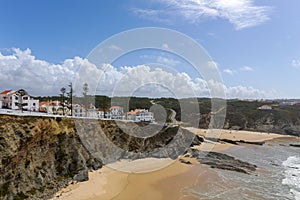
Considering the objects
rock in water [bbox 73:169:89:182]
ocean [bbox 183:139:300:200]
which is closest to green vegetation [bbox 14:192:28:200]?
rock in water [bbox 73:169:89:182]

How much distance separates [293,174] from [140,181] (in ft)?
53.7

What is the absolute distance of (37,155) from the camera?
51.2 feet

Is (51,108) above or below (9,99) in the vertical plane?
below

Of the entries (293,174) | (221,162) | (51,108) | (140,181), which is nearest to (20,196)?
(140,181)

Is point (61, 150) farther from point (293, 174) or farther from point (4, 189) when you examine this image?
point (293, 174)

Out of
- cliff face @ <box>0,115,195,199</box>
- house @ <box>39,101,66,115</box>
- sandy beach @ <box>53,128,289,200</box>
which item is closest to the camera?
cliff face @ <box>0,115,195,199</box>

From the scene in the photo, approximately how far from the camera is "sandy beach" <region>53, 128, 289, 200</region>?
16156 mm

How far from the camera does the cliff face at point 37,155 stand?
1332cm

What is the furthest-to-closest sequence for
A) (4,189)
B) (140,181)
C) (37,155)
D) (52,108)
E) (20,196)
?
1. (52,108)
2. (140,181)
3. (37,155)
4. (20,196)
5. (4,189)

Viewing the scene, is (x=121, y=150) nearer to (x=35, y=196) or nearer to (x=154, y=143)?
(x=154, y=143)

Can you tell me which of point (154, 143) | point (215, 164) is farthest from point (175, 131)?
point (215, 164)

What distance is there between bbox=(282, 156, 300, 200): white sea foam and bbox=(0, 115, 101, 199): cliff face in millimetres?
17360

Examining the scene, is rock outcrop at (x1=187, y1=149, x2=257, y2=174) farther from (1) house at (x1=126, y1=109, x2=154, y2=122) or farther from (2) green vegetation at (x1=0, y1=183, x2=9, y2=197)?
(2) green vegetation at (x1=0, y1=183, x2=9, y2=197)

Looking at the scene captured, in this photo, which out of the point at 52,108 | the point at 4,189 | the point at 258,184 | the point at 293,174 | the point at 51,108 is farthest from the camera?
the point at 51,108
